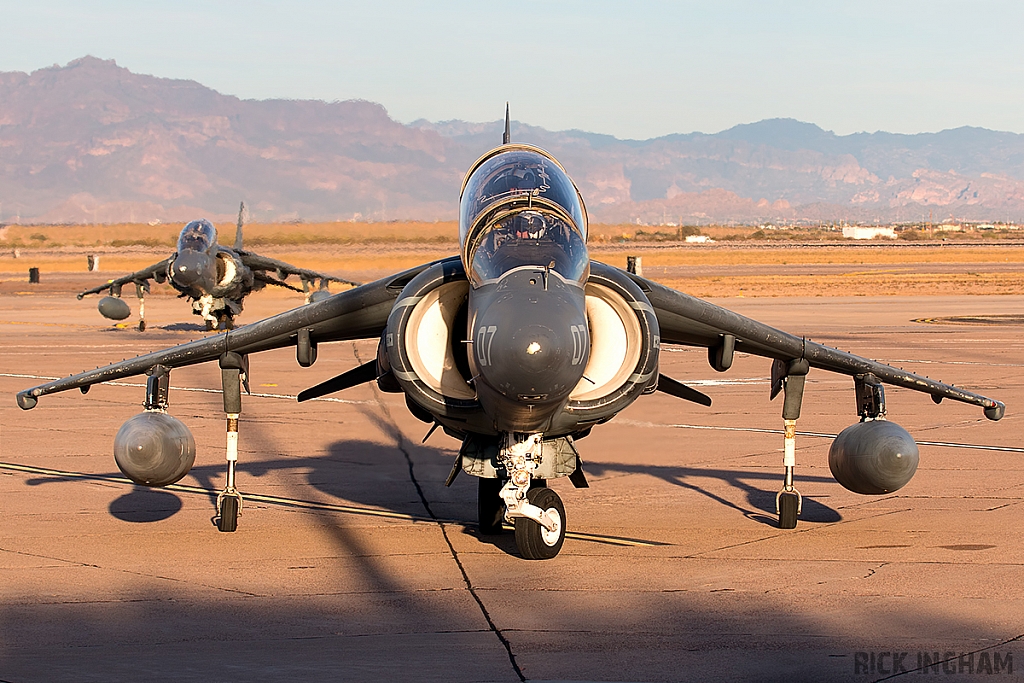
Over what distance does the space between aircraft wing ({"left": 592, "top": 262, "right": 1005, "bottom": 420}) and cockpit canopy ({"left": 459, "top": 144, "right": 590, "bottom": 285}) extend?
1.34 meters

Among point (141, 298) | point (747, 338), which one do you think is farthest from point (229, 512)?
point (141, 298)

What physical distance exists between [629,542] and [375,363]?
2.95 metres

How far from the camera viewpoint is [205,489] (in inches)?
540

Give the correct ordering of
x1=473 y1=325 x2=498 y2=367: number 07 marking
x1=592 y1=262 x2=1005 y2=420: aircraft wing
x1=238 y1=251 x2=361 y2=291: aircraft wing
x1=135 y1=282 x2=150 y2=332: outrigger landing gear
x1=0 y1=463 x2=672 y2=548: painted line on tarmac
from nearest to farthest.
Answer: x1=473 y1=325 x2=498 y2=367: number 07 marking < x1=0 y1=463 x2=672 y2=548: painted line on tarmac < x1=592 y1=262 x2=1005 y2=420: aircraft wing < x1=135 y1=282 x2=150 y2=332: outrigger landing gear < x1=238 y1=251 x2=361 y2=291: aircraft wing

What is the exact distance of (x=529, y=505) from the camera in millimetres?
9578

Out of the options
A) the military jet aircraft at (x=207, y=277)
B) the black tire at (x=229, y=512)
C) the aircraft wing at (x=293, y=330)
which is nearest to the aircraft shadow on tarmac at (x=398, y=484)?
the black tire at (x=229, y=512)

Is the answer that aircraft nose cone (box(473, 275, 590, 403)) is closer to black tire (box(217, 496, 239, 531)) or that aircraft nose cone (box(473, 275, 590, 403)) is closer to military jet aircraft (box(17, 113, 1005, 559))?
military jet aircraft (box(17, 113, 1005, 559))

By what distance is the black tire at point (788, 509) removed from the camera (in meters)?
11.4

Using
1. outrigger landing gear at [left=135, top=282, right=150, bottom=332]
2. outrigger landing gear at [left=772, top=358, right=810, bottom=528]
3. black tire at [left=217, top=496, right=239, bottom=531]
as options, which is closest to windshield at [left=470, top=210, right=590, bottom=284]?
outrigger landing gear at [left=772, top=358, right=810, bottom=528]

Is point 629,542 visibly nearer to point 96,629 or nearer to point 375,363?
point 375,363

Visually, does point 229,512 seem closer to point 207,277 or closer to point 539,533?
point 539,533

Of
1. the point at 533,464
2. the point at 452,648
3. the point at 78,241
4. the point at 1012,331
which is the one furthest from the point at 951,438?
the point at 78,241

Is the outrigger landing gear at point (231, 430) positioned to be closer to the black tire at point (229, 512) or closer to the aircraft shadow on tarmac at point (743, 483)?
the black tire at point (229, 512)

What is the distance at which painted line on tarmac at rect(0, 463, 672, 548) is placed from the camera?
35.6ft
